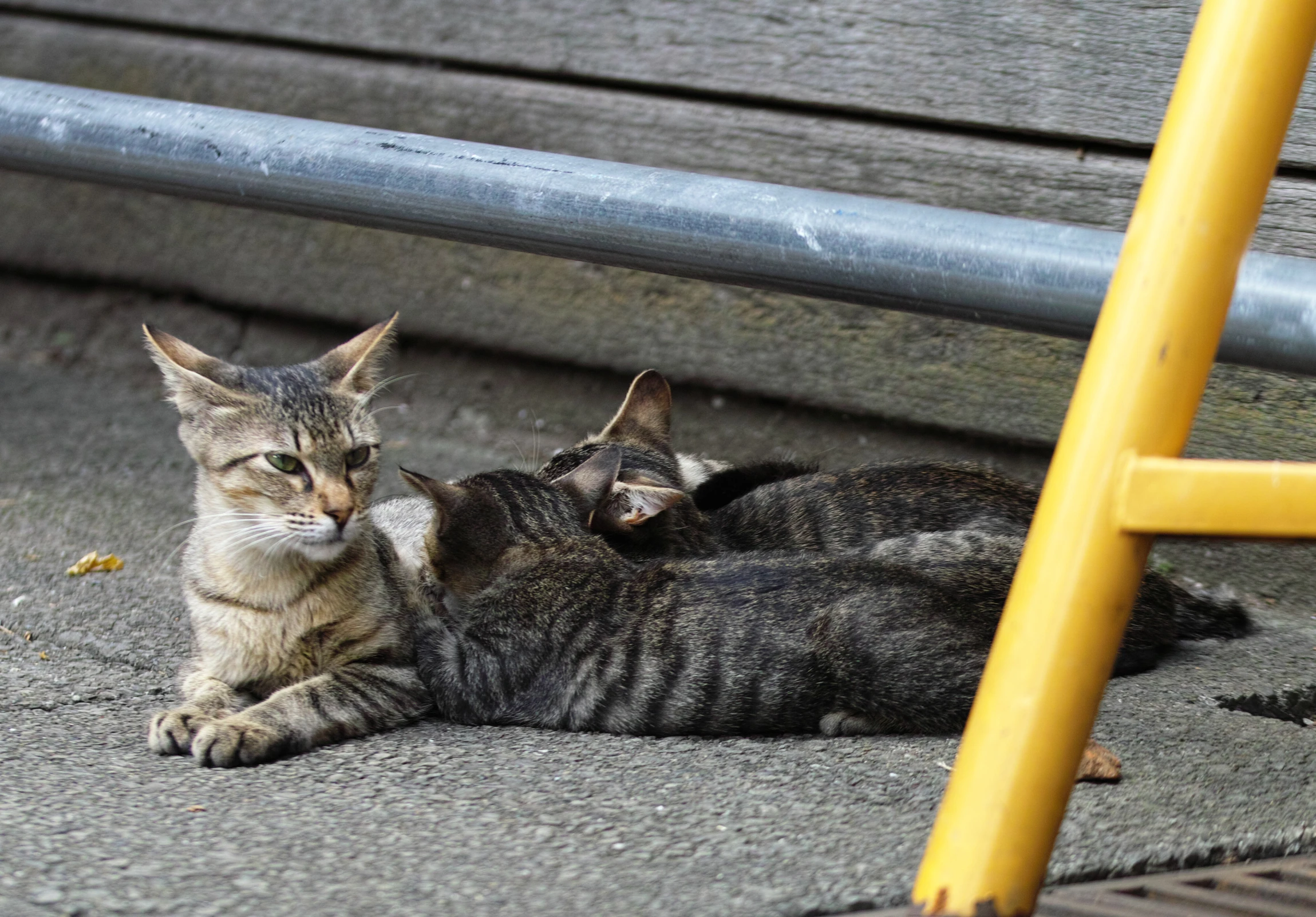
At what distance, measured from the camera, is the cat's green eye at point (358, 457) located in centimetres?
271

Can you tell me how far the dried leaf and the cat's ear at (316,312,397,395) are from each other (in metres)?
0.89

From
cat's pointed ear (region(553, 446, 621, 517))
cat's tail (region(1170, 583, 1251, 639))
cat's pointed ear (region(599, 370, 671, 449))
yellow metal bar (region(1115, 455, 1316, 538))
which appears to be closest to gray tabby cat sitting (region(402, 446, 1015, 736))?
cat's pointed ear (region(553, 446, 621, 517))

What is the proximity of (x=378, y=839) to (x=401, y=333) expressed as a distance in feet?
9.42

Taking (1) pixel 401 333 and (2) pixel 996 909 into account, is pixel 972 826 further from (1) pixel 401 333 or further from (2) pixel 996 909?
(1) pixel 401 333

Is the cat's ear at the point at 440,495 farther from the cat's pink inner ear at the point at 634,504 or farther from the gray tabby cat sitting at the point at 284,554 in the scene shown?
the cat's pink inner ear at the point at 634,504

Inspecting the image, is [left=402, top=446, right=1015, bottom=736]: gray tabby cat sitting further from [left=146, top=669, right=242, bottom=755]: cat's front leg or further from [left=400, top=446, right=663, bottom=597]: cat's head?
[left=146, top=669, right=242, bottom=755]: cat's front leg

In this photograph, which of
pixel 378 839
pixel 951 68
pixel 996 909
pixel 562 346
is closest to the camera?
pixel 996 909

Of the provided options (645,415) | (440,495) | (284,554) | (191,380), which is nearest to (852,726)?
(440,495)

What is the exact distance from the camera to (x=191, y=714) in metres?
2.41

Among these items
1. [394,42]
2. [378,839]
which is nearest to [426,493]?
[378,839]

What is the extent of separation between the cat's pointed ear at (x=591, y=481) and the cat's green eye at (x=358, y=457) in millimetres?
457

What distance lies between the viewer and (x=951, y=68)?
11.9 ft

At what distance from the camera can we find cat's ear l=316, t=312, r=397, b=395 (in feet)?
9.23

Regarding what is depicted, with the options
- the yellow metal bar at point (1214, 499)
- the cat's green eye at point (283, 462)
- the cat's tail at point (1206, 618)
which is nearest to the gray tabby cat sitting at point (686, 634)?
the cat's green eye at point (283, 462)
